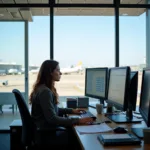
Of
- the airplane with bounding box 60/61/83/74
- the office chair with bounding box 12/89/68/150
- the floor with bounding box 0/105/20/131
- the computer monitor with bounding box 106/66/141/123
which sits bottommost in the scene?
the floor with bounding box 0/105/20/131

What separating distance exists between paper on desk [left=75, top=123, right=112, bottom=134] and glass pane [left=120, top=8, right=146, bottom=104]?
306cm

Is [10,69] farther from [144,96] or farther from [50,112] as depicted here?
[144,96]

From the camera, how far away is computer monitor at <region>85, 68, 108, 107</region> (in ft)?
9.04

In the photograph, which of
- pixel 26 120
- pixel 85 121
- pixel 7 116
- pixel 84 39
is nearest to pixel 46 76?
pixel 26 120

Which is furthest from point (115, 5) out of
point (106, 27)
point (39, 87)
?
point (39, 87)

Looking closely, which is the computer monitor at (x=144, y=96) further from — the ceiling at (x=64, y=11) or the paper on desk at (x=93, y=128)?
the ceiling at (x=64, y=11)

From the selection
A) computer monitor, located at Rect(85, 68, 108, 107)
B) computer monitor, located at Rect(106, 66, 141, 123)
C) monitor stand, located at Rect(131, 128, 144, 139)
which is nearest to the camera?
monitor stand, located at Rect(131, 128, 144, 139)

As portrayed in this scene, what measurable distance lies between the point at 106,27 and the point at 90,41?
429mm

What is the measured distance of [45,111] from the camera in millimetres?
2055

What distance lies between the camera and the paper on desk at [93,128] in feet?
5.79

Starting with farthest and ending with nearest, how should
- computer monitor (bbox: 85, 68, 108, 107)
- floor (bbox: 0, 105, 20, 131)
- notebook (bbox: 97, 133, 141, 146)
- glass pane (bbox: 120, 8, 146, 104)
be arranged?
floor (bbox: 0, 105, 20, 131)
glass pane (bbox: 120, 8, 146, 104)
computer monitor (bbox: 85, 68, 108, 107)
notebook (bbox: 97, 133, 141, 146)

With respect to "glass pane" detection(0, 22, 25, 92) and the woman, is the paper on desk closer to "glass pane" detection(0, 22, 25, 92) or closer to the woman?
the woman

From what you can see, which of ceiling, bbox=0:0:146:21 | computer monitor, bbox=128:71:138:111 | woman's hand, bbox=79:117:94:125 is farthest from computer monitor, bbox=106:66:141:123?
ceiling, bbox=0:0:146:21

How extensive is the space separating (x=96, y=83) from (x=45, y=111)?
107 cm
